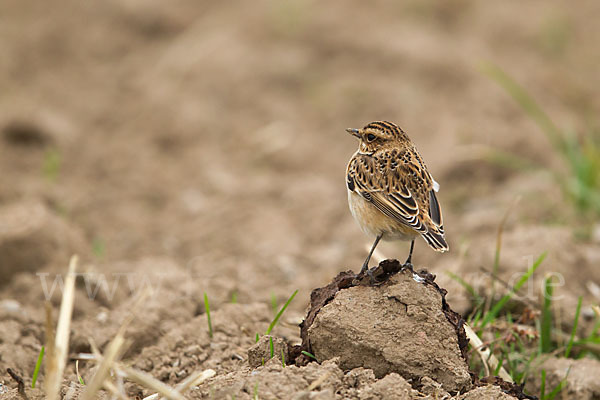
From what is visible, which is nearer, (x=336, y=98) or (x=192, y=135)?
(x=192, y=135)

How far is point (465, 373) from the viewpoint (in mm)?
4336

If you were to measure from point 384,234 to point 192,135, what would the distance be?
239 inches

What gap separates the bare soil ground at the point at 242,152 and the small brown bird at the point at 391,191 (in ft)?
3.33

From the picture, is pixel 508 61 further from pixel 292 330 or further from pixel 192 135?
pixel 292 330

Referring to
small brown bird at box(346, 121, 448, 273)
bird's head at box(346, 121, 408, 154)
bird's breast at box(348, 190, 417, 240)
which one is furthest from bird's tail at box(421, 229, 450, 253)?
bird's head at box(346, 121, 408, 154)

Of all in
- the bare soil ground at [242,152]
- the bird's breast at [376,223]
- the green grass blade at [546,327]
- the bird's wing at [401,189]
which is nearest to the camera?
the bird's wing at [401,189]

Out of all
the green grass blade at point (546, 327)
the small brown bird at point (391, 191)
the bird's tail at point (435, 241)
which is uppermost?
the small brown bird at point (391, 191)

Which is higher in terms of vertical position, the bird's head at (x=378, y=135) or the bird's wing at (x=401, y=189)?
the bird's head at (x=378, y=135)

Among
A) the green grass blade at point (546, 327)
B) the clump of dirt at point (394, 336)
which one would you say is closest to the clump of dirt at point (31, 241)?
the clump of dirt at point (394, 336)

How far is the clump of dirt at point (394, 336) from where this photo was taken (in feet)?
14.1

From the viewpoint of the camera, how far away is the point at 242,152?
34.1ft

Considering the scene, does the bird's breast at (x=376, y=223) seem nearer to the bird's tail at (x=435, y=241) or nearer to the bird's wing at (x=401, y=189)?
the bird's wing at (x=401, y=189)

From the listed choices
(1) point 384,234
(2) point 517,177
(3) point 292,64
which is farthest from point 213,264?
(3) point 292,64

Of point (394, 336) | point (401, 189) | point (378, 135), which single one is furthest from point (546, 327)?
point (378, 135)
